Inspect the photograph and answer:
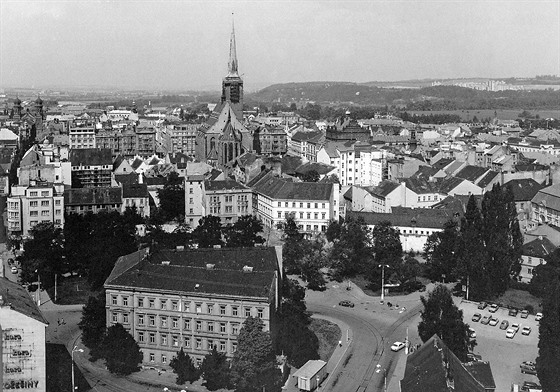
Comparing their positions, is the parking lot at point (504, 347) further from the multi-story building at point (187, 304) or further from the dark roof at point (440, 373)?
the multi-story building at point (187, 304)

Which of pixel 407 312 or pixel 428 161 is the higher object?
pixel 428 161

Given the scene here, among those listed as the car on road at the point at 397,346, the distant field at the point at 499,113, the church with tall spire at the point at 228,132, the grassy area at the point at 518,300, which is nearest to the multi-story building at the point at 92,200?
the church with tall spire at the point at 228,132

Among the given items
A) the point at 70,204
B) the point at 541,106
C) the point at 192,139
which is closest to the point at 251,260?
the point at 70,204

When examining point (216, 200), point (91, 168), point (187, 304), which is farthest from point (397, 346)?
point (91, 168)

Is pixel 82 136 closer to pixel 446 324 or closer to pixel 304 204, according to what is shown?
pixel 304 204

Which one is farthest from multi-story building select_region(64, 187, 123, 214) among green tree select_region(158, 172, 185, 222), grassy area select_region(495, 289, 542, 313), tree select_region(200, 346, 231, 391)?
grassy area select_region(495, 289, 542, 313)

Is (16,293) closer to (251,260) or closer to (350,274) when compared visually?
(251,260)
